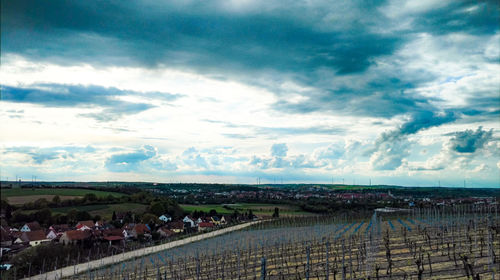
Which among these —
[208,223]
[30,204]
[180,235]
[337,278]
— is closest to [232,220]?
[208,223]

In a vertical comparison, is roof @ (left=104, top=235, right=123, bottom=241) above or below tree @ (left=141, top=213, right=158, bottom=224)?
below

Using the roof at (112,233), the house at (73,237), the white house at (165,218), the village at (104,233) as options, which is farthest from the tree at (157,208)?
the house at (73,237)

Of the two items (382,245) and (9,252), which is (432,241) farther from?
(9,252)

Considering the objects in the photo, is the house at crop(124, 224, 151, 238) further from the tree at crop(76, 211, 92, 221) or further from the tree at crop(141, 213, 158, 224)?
the tree at crop(76, 211, 92, 221)

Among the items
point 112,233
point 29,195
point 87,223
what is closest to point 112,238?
point 112,233

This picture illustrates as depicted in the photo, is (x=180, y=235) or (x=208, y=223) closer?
(x=180, y=235)

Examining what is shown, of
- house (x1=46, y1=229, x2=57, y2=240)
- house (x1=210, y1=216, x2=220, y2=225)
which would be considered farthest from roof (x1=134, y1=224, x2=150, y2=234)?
house (x1=210, y1=216, x2=220, y2=225)

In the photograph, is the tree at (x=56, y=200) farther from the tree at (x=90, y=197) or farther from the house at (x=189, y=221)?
the house at (x=189, y=221)
